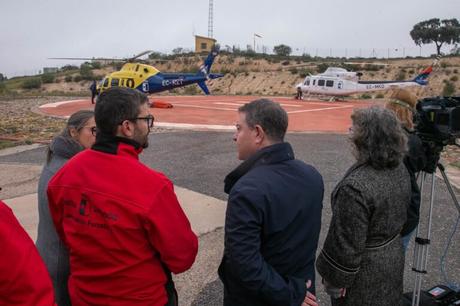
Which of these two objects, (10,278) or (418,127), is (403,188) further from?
(10,278)

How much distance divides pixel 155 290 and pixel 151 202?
54 centimetres

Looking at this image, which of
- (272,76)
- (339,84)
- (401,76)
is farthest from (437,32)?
(339,84)

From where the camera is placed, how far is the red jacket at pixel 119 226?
197 cm

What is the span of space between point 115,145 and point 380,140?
1.55m

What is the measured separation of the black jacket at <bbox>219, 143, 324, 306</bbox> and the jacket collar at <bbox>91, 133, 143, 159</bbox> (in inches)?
21.5

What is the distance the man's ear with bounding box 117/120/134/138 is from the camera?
2.12 meters

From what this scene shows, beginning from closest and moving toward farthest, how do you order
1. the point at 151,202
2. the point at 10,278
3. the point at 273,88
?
the point at 10,278 < the point at 151,202 < the point at 273,88

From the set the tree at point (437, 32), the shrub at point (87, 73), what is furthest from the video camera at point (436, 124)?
the tree at point (437, 32)

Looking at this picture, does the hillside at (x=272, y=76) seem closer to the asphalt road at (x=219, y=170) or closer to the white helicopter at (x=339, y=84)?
the white helicopter at (x=339, y=84)

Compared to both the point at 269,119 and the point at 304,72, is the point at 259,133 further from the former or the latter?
the point at 304,72

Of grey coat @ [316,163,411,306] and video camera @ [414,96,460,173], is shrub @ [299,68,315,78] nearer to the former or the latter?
video camera @ [414,96,460,173]

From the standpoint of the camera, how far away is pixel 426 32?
6850cm

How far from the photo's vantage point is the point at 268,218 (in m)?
2.10

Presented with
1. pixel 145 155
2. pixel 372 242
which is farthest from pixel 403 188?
pixel 145 155
